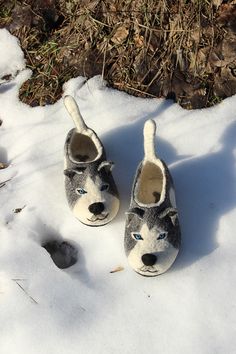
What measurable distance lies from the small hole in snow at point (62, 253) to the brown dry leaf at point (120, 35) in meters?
0.91

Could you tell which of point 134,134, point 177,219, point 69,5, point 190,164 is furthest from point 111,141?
point 69,5

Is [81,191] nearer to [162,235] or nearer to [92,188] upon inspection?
[92,188]

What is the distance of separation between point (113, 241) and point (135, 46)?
2.84 ft

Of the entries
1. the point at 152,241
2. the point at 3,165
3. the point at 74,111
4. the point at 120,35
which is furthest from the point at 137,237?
the point at 120,35

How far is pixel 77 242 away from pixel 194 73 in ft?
2.79

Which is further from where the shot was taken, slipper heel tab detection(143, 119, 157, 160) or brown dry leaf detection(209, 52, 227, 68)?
brown dry leaf detection(209, 52, 227, 68)

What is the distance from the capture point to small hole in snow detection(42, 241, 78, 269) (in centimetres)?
194

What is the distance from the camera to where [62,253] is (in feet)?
6.48

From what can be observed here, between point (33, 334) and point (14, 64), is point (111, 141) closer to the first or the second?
point (14, 64)

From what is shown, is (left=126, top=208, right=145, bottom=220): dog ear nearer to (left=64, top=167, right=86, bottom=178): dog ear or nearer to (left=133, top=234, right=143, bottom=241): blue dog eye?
(left=133, top=234, right=143, bottom=241): blue dog eye

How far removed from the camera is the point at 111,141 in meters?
2.16

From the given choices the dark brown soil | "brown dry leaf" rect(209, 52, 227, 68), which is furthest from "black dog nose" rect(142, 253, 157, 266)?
"brown dry leaf" rect(209, 52, 227, 68)

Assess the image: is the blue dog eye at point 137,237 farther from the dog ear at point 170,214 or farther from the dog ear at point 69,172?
the dog ear at point 69,172

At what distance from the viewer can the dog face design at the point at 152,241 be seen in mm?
1731
